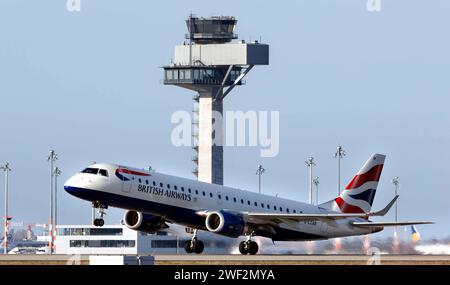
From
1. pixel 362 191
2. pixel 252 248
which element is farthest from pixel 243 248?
pixel 362 191

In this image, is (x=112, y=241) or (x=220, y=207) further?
(x=112, y=241)

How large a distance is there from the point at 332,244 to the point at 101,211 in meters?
20.4

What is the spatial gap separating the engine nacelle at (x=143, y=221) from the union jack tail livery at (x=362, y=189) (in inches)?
580

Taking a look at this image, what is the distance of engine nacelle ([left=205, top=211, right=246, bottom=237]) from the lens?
309 feet

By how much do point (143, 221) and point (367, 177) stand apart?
62.2ft

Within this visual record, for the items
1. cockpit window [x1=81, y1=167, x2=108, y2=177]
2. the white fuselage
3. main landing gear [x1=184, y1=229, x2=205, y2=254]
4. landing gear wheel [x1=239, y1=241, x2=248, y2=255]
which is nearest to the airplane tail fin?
the white fuselage

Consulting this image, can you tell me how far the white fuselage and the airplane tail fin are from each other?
240 cm

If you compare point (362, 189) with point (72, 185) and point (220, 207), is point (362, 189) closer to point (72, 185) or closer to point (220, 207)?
point (220, 207)

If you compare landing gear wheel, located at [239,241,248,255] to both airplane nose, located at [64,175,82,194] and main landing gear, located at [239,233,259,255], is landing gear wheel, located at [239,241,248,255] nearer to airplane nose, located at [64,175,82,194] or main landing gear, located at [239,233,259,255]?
main landing gear, located at [239,233,259,255]

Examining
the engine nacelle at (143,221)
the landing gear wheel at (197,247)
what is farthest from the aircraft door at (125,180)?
the landing gear wheel at (197,247)

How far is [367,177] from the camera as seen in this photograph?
4242 inches

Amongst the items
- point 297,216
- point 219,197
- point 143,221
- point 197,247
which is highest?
point 219,197
